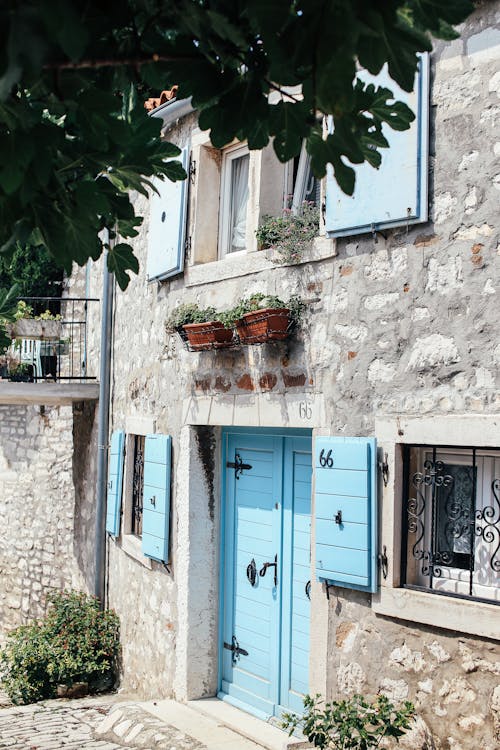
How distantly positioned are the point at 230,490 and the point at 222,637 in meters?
1.11

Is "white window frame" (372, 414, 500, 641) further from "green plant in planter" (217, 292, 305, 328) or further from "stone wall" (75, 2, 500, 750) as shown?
"green plant in planter" (217, 292, 305, 328)

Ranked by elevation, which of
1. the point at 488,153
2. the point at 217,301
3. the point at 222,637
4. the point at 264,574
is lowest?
the point at 222,637

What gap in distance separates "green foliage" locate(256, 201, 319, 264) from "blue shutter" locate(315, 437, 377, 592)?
1.26m

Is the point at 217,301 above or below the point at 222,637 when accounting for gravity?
above

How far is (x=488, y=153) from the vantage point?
4863mm

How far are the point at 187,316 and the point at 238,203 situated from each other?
0.98 m

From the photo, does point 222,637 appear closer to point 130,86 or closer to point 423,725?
point 423,725

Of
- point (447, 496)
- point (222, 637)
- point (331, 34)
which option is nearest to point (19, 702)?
point (222, 637)

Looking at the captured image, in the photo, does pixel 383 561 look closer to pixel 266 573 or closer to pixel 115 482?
pixel 266 573

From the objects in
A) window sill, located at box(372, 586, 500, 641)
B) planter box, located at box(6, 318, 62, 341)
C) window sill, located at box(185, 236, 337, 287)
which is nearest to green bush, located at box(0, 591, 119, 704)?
planter box, located at box(6, 318, 62, 341)

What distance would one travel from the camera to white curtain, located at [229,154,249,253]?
23.2 ft

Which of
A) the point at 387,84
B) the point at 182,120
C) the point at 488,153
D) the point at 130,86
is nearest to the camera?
the point at 130,86

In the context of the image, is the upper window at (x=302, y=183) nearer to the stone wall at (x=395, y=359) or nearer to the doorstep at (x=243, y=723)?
the stone wall at (x=395, y=359)

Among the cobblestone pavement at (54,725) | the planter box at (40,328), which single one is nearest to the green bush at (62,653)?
the cobblestone pavement at (54,725)
